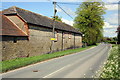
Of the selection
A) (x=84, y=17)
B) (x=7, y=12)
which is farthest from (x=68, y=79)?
(x=84, y=17)

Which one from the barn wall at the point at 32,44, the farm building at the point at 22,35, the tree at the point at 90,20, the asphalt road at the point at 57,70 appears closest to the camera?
the asphalt road at the point at 57,70

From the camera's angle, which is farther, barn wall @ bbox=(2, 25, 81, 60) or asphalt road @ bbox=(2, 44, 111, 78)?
barn wall @ bbox=(2, 25, 81, 60)

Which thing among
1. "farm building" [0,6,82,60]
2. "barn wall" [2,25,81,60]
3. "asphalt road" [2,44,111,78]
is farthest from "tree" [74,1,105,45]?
"asphalt road" [2,44,111,78]

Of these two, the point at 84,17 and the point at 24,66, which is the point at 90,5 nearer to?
the point at 84,17

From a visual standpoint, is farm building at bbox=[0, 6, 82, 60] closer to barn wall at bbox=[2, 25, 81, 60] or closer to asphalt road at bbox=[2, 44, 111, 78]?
barn wall at bbox=[2, 25, 81, 60]

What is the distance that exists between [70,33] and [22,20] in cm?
1933

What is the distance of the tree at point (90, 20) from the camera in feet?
165

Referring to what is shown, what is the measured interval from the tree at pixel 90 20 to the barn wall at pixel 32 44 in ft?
61.0

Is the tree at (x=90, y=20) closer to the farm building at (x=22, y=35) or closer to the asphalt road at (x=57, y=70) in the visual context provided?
the farm building at (x=22, y=35)

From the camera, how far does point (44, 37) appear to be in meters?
25.6

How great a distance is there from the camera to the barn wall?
55.1 ft

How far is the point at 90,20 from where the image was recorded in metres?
51.2

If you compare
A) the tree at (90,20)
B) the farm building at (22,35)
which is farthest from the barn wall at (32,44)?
the tree at (90,20)

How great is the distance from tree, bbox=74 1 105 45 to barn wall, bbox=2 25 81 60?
61.0ft
